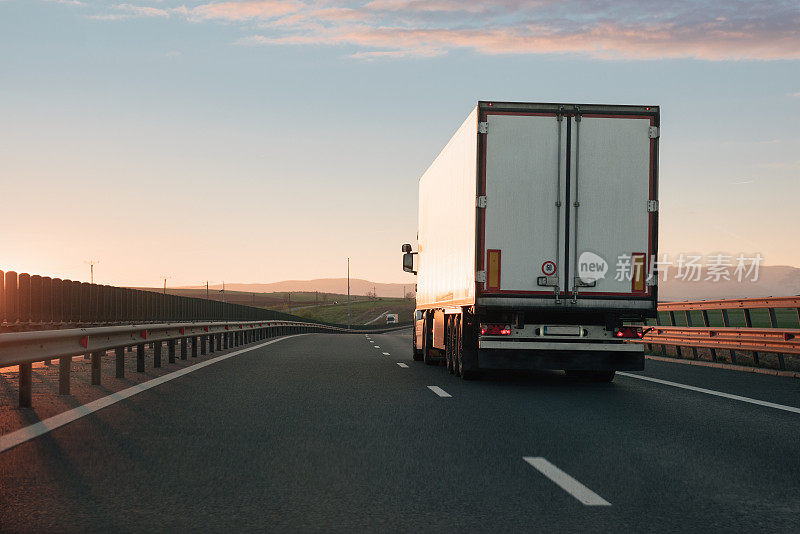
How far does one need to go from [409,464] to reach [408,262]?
56.1 ft

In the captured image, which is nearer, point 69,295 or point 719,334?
point 719,334

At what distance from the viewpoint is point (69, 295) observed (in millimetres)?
23891

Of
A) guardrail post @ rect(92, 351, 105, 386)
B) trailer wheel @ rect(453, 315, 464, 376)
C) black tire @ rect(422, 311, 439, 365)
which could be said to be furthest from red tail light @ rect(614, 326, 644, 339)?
guardrail post @ rect(92, 351, 105, 386)

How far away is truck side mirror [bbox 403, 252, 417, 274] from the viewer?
2427cm

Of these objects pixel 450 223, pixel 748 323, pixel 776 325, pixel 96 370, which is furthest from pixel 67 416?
pixel 748 323

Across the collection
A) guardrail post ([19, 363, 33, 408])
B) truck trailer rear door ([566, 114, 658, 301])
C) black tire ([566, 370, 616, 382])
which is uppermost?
truck trailer rear door ([566, 114, 658, 301])

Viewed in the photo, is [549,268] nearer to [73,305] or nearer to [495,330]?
[495,330]

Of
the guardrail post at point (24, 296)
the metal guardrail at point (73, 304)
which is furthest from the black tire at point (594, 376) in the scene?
the guardrail post at point (24, 296)

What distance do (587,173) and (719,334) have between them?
7240 millimetres

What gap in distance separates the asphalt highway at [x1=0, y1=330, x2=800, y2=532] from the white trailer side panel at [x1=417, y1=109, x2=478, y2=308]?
9.18ft

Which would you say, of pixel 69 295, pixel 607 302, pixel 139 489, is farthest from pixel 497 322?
pixel 69 295

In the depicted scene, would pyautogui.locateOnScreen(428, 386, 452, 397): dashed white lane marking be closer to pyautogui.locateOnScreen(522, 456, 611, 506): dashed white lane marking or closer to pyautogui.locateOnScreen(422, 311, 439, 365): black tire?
pyautogui.locateOnScreen(522, 456, 611, 506): dashed white lane marking

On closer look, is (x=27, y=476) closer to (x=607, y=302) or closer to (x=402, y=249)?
(x=607, y=302)

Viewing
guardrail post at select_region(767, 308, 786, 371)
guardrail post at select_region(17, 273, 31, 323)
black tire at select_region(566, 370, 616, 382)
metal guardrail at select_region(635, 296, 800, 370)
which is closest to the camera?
black tire at select_region(566, 370, 616, 382)
